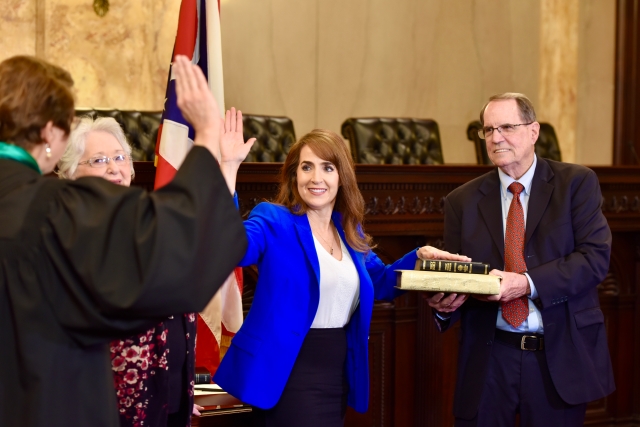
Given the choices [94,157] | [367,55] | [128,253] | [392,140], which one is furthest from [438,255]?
[367,55]

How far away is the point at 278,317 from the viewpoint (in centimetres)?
290

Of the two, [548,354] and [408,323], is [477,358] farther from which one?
[408,323]

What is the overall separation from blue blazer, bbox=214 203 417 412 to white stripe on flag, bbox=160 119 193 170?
2.10 feet

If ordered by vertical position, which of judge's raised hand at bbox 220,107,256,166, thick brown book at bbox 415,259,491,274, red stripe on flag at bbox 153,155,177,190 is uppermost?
judge's raised hand at bbox 220,107,256,166

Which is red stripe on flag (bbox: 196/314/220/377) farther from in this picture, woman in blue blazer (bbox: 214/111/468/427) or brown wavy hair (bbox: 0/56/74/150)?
brown wavy hair (bbox: 0/56/74/150)

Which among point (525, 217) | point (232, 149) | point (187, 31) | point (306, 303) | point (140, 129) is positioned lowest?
point (306, 303)

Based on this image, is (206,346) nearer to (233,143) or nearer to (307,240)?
(307,240)

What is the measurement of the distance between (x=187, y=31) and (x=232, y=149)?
3.96 ft

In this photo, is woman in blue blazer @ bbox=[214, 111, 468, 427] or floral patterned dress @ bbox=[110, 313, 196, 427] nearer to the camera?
floral patterned dress @ bbox=[110, 313, 196, 427]

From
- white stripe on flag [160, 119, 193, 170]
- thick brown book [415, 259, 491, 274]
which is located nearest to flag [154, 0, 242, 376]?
white stripe on flag [160, 119, 193, 170]

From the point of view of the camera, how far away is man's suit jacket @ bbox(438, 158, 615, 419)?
10.5 ft

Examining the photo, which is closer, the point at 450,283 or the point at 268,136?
the point at 450,283

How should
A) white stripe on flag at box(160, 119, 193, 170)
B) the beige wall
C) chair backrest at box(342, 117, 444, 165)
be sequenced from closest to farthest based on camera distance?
white stripe on flag at box(160, 119, 193, 170)
chair backrest at box(342, 117, 444, 165)
the beige wall

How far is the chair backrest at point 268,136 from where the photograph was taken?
5.51 m
